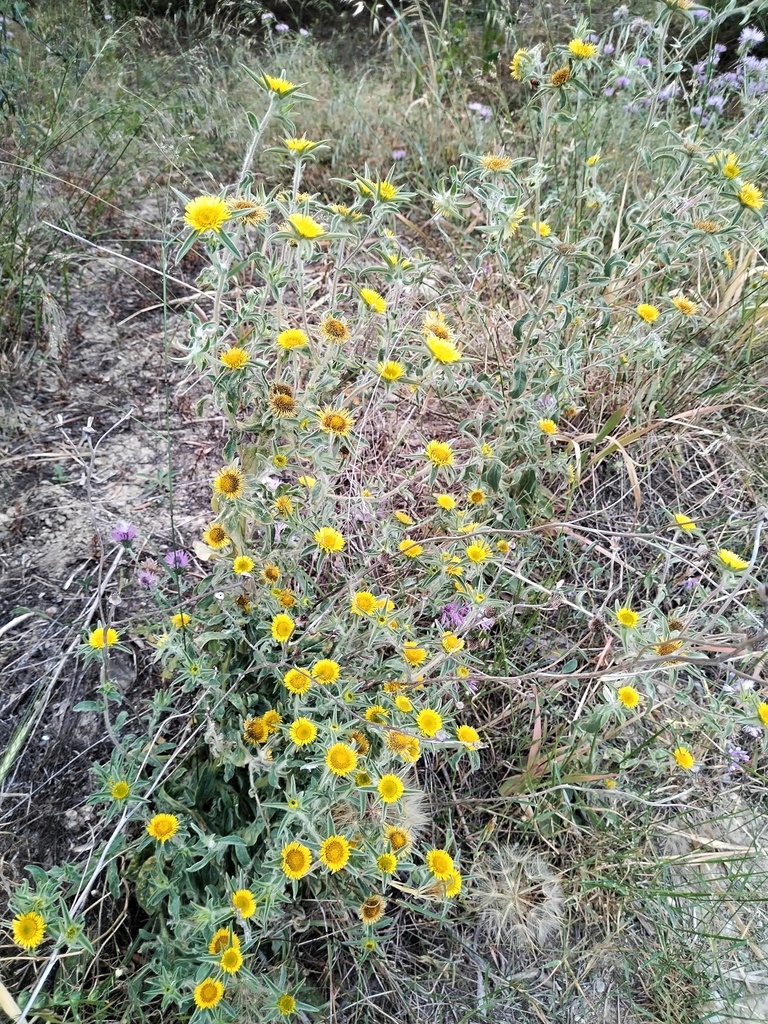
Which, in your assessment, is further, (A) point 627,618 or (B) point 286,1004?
(A) point 627,618

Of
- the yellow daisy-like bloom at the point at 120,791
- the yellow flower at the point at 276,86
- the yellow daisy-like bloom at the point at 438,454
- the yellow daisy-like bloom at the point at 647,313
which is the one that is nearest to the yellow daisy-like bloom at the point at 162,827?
the yellow daisy-like bloom at the point at 120,791

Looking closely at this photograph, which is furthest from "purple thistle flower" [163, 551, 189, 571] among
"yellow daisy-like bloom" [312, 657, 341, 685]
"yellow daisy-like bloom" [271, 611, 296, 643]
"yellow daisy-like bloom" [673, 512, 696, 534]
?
"yellow daisy-like bloom" [673, 512, 696, 534]

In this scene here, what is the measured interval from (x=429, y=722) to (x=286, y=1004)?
0.51 meters

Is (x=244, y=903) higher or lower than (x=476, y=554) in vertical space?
lower

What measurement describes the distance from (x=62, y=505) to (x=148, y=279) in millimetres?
1041

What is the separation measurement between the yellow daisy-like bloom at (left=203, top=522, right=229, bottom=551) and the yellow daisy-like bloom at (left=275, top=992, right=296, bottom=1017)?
770 millimetres

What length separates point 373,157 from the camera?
305 centimetres

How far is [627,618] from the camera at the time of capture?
1.32m

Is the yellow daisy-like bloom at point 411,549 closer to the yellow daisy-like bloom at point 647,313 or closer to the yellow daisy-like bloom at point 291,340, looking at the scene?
the yellow daisy-like bloom at point 291,340

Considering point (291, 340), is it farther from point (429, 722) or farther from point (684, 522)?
point (684, 522)

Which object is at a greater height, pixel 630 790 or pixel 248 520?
pixel 248 520

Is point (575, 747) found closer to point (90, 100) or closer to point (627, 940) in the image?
point (627, 940)

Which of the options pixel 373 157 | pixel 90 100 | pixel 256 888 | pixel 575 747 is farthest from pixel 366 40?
pixel 256 888

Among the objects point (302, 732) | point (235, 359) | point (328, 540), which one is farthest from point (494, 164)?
point (302, 732)
